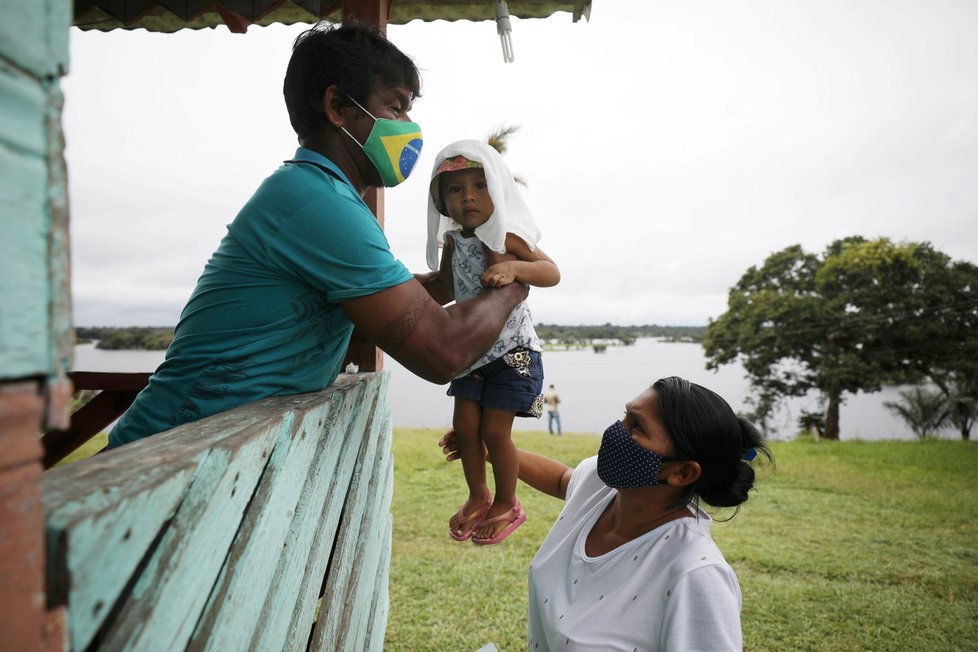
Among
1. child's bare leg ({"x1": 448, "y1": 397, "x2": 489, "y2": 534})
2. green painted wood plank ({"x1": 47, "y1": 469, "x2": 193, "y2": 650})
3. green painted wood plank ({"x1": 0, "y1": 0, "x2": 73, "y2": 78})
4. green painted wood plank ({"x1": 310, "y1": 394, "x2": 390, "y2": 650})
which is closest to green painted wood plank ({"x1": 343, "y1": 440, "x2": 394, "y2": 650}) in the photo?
green painted wood plank ({"x1": 310, "y1": 394, "x2": 390, "y2": 650})

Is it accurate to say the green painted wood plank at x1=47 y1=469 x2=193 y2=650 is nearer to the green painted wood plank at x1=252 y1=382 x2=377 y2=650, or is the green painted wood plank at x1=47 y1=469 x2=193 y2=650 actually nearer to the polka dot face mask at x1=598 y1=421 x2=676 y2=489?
the green painted wood plank at x1=252 y1=382 x2=377 y2=650

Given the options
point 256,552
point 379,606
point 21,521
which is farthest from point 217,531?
point 379,606

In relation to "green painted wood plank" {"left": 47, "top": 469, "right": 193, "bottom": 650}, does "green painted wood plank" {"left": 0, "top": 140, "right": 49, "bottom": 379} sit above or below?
above

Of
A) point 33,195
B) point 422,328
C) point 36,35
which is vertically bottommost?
point 422,328

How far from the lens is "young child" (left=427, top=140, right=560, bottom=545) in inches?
87.0

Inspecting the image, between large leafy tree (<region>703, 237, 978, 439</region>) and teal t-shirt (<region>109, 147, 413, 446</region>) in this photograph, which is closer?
teal t-shirt (<region>109, 147, 413, 446</region>)

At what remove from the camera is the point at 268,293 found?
1.45m

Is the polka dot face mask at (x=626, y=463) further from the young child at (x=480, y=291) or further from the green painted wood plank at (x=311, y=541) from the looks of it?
the green painted wood plank at (x=311, y=541)

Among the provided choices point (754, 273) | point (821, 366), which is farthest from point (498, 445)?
point (754, 273)

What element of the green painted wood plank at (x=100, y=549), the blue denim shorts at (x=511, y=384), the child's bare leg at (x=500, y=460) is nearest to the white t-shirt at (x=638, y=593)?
the child's bare leg at (x=500, y=460)

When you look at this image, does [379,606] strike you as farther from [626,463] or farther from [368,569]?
[626,463]

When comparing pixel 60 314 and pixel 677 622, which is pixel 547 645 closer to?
pixel 677 622

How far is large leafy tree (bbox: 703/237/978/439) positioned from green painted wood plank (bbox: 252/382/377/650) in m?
24.4

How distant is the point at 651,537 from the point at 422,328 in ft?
3.72
